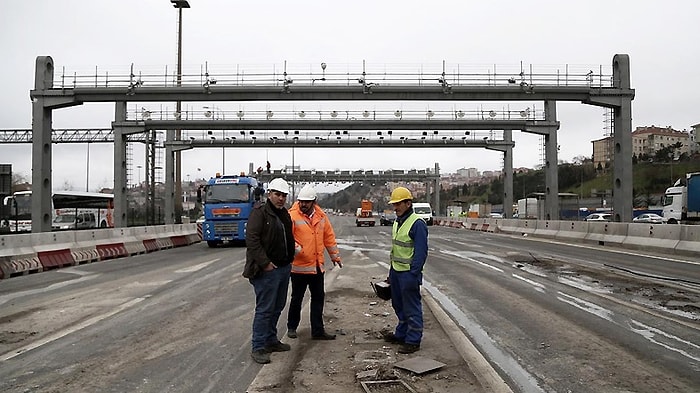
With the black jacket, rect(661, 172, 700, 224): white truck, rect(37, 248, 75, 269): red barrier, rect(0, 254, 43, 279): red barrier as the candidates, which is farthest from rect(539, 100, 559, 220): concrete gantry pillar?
the black jacket

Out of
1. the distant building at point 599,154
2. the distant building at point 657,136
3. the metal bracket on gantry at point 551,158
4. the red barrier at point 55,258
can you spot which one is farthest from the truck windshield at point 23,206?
the distant building at point 657,136

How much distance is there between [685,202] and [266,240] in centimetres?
3782

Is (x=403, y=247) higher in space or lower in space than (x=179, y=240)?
higher

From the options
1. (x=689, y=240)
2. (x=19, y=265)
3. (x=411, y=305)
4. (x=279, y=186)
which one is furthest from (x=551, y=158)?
(x=279, y=186)

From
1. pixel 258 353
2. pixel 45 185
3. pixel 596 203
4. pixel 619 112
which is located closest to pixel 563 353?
pixel 258 353

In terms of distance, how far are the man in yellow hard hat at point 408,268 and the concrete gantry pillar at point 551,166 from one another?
28889 millimetres

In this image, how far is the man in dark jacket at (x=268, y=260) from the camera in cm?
618

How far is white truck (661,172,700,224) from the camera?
35053mm

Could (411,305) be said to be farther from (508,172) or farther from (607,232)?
(508,172)

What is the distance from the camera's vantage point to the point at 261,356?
610 cm

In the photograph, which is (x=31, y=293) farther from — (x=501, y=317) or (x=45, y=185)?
(x=45, y=185)

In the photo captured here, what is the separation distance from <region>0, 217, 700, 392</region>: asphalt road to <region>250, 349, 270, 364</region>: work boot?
0.30ft

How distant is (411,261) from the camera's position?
21.1ft

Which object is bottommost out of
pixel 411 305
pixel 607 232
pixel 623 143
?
pixel 607 232
